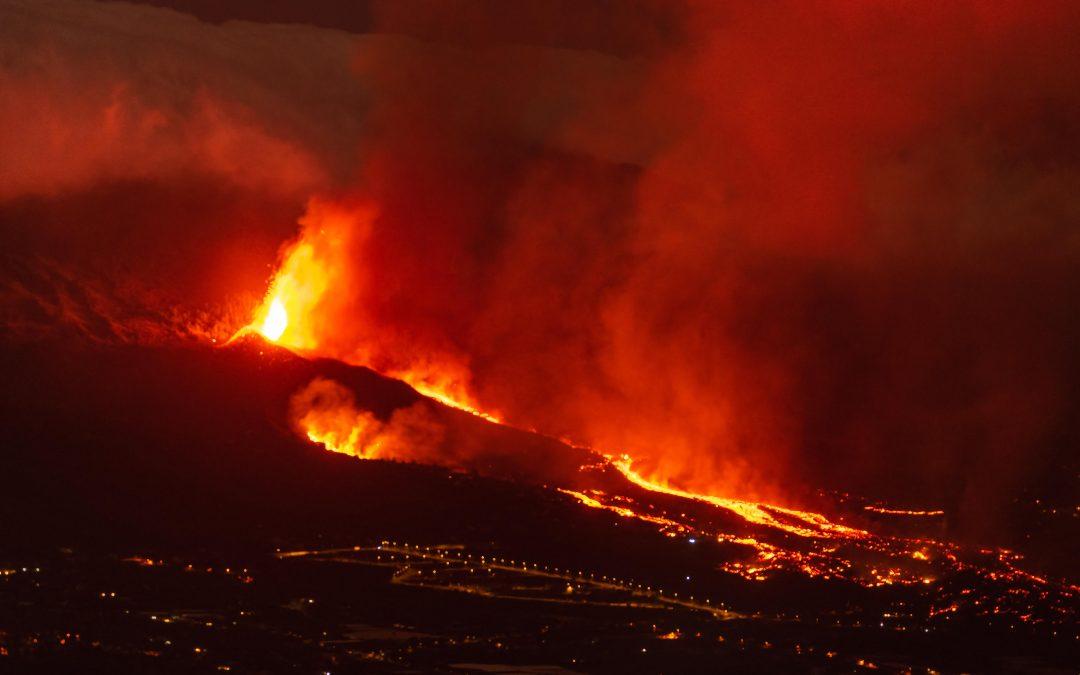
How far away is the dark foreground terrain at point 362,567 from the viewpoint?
1197 centimetres

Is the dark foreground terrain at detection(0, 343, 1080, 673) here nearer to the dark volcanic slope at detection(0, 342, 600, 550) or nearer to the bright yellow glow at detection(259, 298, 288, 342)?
the dark volcanic slope at detection(0, 342, 600, 550)

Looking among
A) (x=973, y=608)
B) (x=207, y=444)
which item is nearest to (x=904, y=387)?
(x=973, y=608)

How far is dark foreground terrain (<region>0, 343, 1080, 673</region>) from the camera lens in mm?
11969

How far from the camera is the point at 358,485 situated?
15266mm

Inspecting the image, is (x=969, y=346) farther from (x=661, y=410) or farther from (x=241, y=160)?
(x=241, y=160)

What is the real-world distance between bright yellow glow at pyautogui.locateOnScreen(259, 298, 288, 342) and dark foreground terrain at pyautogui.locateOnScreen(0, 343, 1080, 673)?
1945 millimetres

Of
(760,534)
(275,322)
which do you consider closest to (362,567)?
(760,534)

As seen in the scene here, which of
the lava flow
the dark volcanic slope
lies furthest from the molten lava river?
the dark volcanic slope

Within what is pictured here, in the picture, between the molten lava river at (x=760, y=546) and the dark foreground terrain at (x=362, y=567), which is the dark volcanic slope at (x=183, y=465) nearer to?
the dark foreground terrain at (x=362, y=567)

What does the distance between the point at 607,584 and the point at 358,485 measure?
2.96 m

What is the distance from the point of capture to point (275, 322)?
780 inches

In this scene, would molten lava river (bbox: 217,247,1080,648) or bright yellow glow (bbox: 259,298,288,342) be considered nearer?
molten lava river (bbox: 217,247,1080,648)

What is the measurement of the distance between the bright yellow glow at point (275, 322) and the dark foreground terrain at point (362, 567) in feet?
A: 6.38

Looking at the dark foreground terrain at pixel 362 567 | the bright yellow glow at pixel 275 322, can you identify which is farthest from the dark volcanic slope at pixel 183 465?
the bright yellow glow at pixel 275 322
